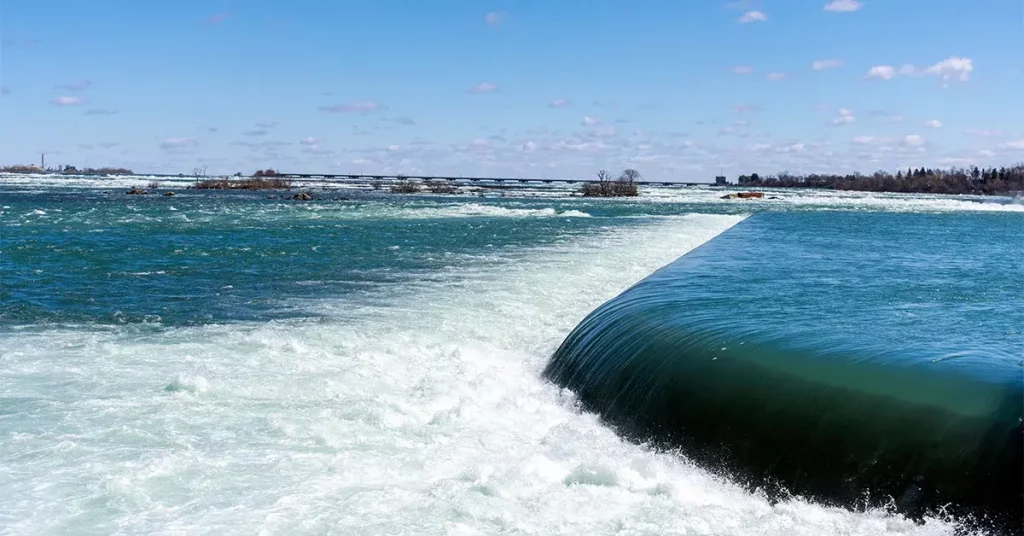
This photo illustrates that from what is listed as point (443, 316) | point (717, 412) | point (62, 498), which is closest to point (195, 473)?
point (62, 498)

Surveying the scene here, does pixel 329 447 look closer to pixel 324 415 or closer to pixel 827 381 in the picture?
pixel 324 415

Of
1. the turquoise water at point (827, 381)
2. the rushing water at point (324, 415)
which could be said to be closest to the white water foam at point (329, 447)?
the rushing water at point (324, 415)

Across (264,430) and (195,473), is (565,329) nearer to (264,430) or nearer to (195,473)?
(264,430)

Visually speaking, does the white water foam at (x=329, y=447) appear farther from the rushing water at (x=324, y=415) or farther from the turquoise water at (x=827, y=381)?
the turquoise water at (x=827, y=381)

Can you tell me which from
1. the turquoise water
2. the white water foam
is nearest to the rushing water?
the white water foam

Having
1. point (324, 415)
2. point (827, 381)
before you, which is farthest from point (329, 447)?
point (827, 381)
